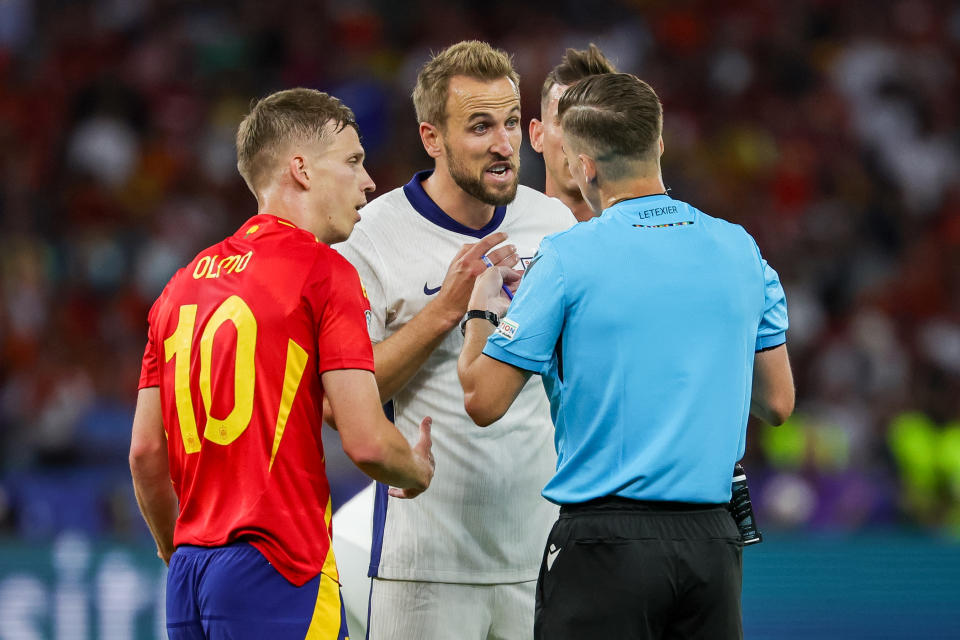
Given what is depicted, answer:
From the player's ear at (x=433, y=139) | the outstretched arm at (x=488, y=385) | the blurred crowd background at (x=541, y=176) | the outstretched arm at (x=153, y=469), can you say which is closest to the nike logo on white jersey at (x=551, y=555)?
the outstretched arm at (x=488, y=385)

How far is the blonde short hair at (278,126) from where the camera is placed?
3600 millimetres

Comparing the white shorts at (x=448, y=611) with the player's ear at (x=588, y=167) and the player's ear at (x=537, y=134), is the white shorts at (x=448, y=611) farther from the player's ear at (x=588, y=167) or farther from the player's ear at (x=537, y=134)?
the player's ear at (x=537, y=134)

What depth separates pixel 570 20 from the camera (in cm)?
1367

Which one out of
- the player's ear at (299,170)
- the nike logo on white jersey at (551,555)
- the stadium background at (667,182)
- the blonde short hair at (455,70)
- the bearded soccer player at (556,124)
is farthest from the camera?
the stadium background at (667,182)

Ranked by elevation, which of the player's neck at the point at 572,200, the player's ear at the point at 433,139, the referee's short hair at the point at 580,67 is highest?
the referee's short hair at the point at 580,67

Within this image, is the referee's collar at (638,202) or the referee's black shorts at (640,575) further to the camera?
the referee's collar at (638,202)

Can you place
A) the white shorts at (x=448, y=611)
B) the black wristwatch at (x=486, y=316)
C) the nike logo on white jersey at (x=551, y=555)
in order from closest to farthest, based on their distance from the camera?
the nike logo on white jersey at (x=551, y=555)
the black wristwatch at (x=486, y=316)
the white shorts at (x=448, y=611)

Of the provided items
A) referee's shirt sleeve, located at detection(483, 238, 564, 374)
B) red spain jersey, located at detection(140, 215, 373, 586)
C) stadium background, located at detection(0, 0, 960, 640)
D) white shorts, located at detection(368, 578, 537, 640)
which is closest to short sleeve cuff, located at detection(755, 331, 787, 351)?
referee's shirt sleeve, located at detection(483, 238, 564, 374)

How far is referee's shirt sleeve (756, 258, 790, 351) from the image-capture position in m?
3.51

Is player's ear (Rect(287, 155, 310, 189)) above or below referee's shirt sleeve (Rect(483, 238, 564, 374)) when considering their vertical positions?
above

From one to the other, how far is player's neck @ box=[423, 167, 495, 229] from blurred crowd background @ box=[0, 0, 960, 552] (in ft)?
15.2

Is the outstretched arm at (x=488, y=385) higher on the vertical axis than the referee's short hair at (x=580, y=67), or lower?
lower

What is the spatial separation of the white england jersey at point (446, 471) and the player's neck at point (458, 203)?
0.13 meters

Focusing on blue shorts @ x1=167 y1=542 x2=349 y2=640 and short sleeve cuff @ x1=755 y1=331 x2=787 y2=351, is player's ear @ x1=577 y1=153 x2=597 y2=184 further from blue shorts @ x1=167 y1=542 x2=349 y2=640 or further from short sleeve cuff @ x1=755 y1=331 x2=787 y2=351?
blue shorts @ x1=167 y1=542 x2=349 y2=640
